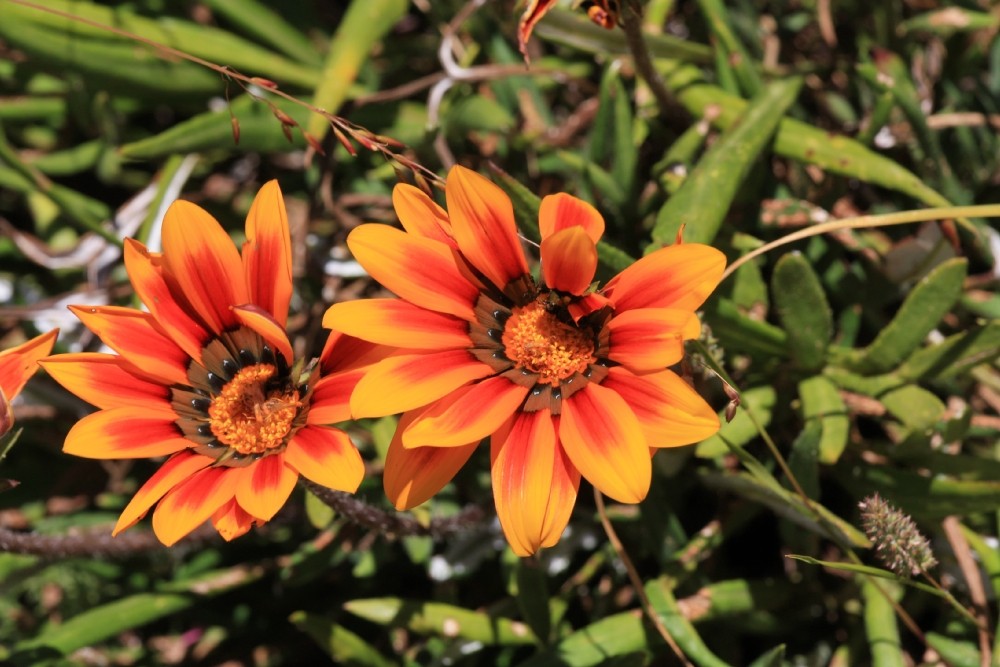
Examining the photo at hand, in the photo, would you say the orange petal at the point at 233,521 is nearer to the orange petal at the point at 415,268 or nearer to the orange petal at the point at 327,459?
the orange petal at the point at 327,459

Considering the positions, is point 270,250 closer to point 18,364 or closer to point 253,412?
point 253,412

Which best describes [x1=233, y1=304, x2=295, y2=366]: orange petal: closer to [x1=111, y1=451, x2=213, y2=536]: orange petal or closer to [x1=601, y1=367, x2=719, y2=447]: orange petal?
[x1=111, y1=451, x2=213, y2=536]: orange petal

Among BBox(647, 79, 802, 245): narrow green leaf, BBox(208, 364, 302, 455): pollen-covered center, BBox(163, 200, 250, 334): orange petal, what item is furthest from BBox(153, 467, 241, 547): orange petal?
BBox(647, 79, 802, 245): narrow green leaf

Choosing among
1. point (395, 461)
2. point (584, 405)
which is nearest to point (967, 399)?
point (584, 405)

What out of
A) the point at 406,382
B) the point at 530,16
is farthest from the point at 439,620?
the point at 530,16

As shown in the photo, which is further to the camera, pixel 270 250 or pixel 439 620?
pixel 439 620
